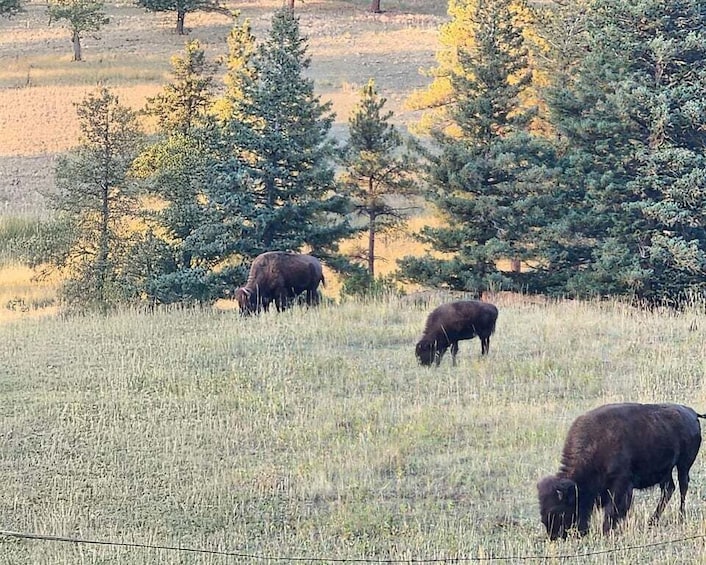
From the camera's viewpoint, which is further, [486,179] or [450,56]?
[450,56]

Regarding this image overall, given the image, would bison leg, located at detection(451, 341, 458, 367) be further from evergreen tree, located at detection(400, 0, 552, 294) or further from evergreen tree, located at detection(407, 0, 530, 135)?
evergreen tree, located at detection(407, 0, 530, 135)

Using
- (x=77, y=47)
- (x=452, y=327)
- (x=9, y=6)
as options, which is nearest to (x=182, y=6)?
(x=77, y=47)

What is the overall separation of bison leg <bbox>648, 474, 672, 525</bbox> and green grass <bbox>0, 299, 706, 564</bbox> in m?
0.11

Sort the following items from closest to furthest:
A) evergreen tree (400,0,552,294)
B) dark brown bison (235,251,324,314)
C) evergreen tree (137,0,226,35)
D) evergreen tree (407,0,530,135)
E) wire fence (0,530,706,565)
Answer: wire fence (0,530,706,565), dark brown bison (235,251,324,314), evergreen tree (400,0,552,294), evergreen tree (407,0,530,135), evergreen tree (137,0,226,35)

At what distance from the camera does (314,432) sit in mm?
13359

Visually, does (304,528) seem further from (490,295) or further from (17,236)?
(17,236)

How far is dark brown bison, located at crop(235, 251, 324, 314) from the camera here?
2272 centimetres

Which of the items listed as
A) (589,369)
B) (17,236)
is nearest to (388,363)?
(589,369)

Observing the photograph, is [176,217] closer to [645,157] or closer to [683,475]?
[645,157]

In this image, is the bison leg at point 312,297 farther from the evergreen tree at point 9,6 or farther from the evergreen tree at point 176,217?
the evergreen tree at point 9,6

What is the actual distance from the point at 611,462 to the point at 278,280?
13.8m

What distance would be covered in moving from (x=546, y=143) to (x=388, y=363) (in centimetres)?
1107

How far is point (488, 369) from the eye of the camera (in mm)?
16516

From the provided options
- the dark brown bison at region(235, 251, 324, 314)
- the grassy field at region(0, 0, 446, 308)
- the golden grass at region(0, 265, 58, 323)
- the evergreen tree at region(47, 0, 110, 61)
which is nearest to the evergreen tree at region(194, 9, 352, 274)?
the dark brown bison at region(235, 251, 324, 314)
